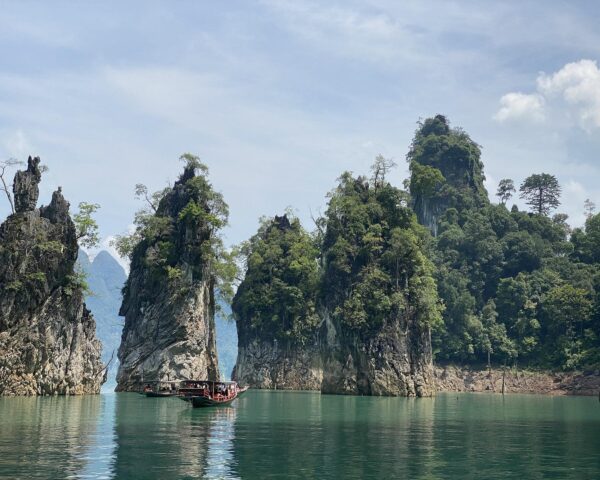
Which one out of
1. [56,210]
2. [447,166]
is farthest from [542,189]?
[56,210]

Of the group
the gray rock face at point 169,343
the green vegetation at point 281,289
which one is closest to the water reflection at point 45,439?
the gray rock face at point 169,343

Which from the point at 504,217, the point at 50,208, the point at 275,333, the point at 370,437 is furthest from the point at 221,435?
the point at 504,217

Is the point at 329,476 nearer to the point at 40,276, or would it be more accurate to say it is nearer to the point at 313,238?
the point at 40,276

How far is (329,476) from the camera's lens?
24438 millimetres

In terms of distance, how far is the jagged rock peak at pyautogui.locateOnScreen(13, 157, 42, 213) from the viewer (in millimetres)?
70875

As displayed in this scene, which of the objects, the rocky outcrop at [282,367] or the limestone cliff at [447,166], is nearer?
the rocky outcrop at [282,367]

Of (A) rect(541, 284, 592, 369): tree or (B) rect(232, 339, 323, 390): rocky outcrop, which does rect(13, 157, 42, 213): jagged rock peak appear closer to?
(B) rect(232, 339, 323, 390): rocky outcrop

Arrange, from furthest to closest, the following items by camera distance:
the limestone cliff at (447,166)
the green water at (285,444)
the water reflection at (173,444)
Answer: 1. the limestone cliff at (447,166)
2. the green water at (285,444)
3. the water reflection at (173,444)

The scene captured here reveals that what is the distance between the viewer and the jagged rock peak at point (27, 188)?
70.9m

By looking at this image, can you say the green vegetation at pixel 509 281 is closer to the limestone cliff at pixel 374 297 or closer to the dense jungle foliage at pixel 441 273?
the dense jungle foliage at pixel 441 273

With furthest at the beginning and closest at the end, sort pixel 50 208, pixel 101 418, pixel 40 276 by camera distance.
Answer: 1. pixel 50 208
2. pixel 40 276
3. pixel 101 418

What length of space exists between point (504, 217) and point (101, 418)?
107974 mm

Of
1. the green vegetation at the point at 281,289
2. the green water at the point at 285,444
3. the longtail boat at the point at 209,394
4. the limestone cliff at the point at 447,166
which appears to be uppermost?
the limestone cliff at the point at 447,166

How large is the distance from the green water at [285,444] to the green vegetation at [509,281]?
6322 cm
